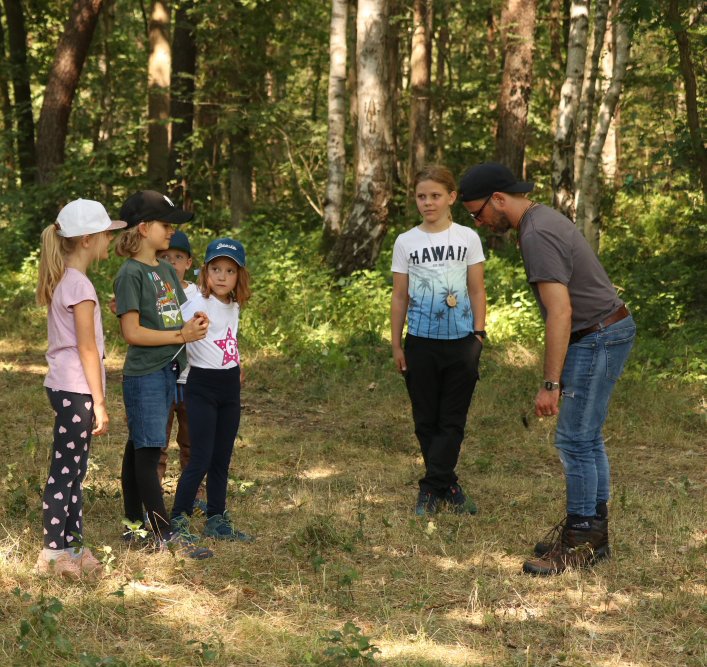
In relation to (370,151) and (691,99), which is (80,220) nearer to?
(370,151)

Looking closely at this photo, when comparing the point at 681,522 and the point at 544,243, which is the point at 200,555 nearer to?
the point at 544,243

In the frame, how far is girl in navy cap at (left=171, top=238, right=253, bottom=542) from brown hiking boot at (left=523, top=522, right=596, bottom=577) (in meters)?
1.73

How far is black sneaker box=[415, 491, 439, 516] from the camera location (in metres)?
5.41

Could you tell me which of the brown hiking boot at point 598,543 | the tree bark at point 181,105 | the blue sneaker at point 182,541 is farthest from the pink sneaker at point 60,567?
the tree bark at point 181,105

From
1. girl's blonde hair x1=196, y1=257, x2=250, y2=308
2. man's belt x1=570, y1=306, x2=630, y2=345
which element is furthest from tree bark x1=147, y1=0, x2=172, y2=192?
man's belt x1=570, y1=306, x2=630, y2=345

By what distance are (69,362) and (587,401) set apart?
2.83 metres

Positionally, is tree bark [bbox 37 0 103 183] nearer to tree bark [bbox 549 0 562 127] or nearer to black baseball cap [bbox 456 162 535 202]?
tree bark [bbox 549 0 562 127]

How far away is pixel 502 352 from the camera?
393 inches

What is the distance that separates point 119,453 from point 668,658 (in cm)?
468

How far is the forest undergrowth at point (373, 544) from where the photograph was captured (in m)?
3.58

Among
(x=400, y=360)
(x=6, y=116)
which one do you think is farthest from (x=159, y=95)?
(x=400, y=360)

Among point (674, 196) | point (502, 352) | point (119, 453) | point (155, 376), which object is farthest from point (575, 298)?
point (674, 196)

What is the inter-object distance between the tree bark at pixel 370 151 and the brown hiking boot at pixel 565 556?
26.9 ft

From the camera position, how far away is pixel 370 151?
12.0 meters
